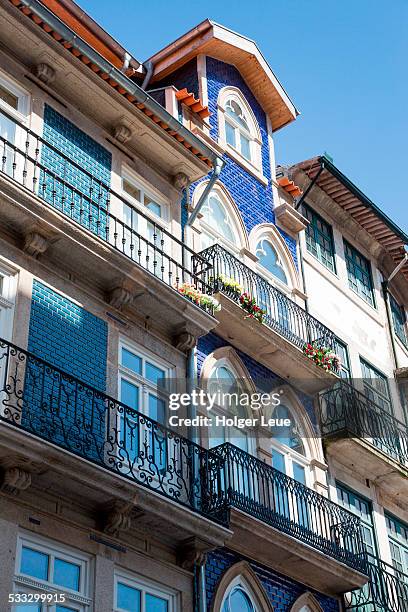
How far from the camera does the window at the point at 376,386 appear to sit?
20984mm

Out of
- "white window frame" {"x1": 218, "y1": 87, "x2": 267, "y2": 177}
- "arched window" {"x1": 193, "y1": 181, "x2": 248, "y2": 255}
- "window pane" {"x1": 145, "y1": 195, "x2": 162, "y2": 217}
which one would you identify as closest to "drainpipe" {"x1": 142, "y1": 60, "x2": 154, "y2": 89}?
"white window frame" {"x1": 218, "y1": 87, "x2": 267, "y2": 177}

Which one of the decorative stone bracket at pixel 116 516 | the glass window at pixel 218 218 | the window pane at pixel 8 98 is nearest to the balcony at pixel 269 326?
the glass window at pixel 218 218

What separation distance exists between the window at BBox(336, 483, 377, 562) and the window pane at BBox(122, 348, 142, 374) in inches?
214

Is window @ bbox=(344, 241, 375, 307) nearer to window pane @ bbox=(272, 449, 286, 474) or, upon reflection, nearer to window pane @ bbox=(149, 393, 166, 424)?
window pane @ bbox=(272, 449, 286, 474)

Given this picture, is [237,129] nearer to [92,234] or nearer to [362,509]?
[92,234]

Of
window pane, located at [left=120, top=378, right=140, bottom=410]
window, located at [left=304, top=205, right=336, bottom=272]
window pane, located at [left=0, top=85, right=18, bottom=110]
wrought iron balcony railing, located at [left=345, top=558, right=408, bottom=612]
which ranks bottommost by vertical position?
wrought iron balcony railing, located at [left=345, top=558, right=408, bottom=612]

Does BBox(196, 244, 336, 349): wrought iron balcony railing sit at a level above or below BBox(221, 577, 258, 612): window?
above

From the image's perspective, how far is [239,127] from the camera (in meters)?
20.0

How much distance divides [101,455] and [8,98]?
17.6 ft

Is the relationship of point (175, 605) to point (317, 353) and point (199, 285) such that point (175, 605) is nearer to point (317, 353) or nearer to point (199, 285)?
point (199, 285)

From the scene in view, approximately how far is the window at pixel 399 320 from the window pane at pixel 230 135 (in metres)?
6.64

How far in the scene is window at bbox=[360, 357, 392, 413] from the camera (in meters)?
21.0

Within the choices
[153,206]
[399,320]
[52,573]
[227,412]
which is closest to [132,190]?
[153,206]

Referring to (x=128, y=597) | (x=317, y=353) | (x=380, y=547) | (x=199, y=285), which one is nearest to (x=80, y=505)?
(x=128, y=597)
